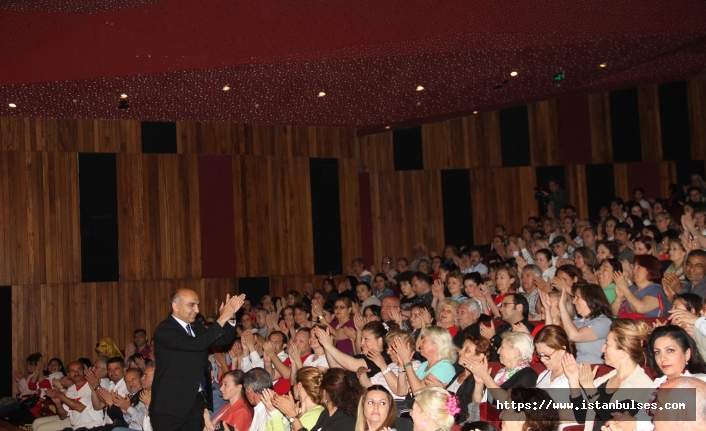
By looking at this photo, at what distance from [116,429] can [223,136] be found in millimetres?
5160

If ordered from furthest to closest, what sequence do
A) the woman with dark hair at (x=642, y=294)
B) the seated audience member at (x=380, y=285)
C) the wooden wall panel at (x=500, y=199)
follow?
the wooden wall panel at (x=500, y=199) → the seated audience member at (x=380, y=285) → the woman with dark hair at (x=642, y=294)

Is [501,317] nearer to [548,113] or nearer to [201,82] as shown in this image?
[201,82]

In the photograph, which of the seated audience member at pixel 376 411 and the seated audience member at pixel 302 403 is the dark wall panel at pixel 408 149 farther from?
the seated audience member at pixel 376 411

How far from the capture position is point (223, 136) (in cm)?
1027

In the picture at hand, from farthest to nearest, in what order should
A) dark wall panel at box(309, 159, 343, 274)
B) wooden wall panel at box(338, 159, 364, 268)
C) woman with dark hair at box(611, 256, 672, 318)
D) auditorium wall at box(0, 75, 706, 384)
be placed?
wooden wall panel at box(338, 159, 364, 268), dark wall panel at box(309, 159, 343, 274), auditorium wall at box(0, 75, 706, 384), woman with dark hair at box(611, 256, 672, 318)

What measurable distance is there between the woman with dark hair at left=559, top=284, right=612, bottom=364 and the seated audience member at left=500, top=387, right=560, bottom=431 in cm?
139

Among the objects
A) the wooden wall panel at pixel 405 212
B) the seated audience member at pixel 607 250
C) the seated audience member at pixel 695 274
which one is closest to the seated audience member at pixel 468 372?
the seated audience member at pixel 695 274

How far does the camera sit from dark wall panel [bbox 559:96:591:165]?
11.8 meters

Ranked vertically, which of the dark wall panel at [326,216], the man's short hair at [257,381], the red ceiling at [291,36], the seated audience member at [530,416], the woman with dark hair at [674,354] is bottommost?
the man's short hair at [257,381]

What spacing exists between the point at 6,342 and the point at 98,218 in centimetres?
174

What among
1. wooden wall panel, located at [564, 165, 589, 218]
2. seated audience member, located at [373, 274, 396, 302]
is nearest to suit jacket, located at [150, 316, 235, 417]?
seated audience member, located at [373, 274, 396, 302]

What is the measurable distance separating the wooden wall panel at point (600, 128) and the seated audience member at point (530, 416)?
9.40 metres

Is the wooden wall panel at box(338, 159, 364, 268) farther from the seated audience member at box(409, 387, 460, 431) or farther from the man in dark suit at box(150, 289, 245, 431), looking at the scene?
the seated audience member at box(409, 387, 460, 431)

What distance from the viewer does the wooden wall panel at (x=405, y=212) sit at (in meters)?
11.2
